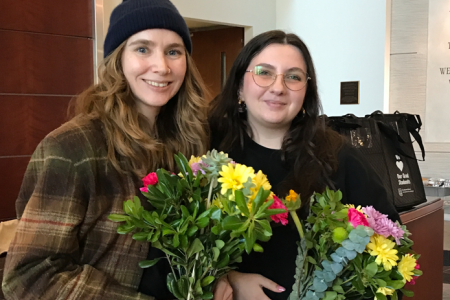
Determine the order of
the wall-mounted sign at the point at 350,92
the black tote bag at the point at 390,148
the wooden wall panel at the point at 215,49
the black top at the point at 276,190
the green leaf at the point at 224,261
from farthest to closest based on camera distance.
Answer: the wooden wall panel at the point at 215,49, the wall-mounted sign at the point at 350,92, the black tote bag at the point at 390,148, the black top at the point at 276,190, the green leaf at the point at 224,261

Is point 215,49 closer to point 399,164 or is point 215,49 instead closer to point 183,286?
point 399,164

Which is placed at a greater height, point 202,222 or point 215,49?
point 215,49

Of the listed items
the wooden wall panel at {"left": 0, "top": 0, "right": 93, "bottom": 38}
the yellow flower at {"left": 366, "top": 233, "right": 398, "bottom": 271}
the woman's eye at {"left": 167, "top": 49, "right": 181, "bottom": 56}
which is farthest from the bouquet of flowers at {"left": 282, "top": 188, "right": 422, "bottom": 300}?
the wooden wall panel at {"left": 0, "top": 0, "right": 93, "bottom": 38}

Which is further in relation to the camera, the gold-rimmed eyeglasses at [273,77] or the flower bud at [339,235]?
the gold-rimmed eyeglasses at [273,77]

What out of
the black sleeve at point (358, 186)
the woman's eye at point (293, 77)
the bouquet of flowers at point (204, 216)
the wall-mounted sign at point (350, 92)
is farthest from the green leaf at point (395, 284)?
the wall-mounted sign at point (350, 92)

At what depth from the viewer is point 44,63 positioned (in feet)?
11.0

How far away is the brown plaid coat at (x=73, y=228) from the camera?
1008 millimetres

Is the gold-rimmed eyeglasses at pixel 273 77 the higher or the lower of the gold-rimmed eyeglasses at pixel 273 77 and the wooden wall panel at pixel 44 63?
the lower

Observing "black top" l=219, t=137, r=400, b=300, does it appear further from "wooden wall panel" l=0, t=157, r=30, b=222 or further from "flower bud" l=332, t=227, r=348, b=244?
"wooden wall panel" l=0, t=157, r=30, b=222

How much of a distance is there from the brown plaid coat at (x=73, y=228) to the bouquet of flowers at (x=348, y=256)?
0.43m

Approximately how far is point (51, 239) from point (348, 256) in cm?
64

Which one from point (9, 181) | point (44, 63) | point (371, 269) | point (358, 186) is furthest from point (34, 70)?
→ point (371, 269)

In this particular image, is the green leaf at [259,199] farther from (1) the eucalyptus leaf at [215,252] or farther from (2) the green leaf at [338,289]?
(2) the green leaf at [338,289]

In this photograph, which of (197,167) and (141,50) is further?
(141,50)
